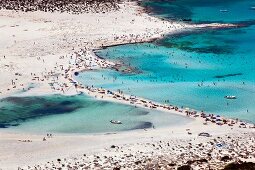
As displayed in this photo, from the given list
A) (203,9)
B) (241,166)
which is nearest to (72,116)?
(241,166)

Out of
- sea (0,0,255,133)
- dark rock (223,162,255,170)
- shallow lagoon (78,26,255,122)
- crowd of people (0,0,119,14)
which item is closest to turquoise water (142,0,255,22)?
sea (0,0,255,133)

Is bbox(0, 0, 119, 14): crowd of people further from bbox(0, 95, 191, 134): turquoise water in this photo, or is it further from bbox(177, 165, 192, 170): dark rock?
bbox(177, 165, 192, 170): dark rock

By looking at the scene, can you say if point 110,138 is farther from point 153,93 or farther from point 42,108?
point 153,93

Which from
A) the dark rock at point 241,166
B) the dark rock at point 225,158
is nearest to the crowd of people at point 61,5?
the dark rock at point 225,158

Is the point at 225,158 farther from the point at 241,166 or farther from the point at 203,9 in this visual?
the point at 203,9

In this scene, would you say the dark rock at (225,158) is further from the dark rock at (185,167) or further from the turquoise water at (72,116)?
the turquoise water at (72,116)
